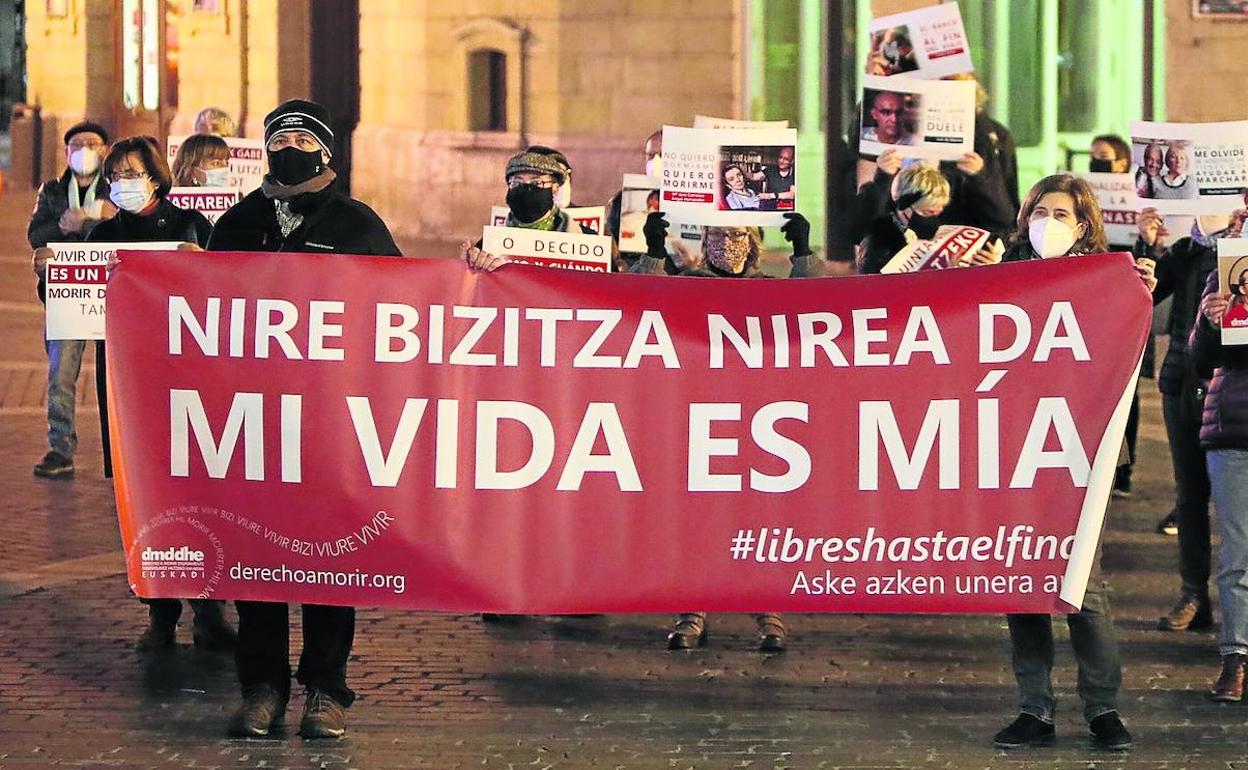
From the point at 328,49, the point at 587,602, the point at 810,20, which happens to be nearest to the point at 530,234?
the point at 587,602

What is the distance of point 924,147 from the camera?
1166 cm

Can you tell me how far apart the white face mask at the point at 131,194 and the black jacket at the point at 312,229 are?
165cm

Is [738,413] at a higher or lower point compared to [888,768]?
higher

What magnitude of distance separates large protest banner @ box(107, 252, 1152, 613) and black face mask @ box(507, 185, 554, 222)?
2189 mm

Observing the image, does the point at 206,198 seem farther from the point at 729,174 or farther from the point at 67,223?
the point at 729,174

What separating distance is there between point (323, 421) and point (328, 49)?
2030 cm

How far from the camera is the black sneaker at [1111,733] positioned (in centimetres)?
768

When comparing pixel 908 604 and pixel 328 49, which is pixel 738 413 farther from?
pixel 328 49

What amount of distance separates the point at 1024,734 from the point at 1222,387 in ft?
4.95

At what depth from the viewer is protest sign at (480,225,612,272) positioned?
9555 mm

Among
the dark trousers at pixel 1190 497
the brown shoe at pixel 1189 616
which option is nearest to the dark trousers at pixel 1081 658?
the brown shoe at pixel 1189 616

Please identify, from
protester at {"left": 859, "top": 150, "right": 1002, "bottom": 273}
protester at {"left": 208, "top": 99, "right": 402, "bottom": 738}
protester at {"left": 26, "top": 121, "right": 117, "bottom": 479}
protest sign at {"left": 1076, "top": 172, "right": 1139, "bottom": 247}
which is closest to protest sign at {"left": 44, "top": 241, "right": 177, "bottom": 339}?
protester at {"left": 26, "top": 121, "right": 117, "bottom": 479}

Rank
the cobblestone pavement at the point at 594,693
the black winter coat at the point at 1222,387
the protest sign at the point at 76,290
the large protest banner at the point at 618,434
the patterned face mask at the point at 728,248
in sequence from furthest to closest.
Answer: the protest sign at the point at 76,290, the patterned face mask at the point at 728,248, the black winter coat at the point at 1222,387, the cobblestone pavement at the point at 594,693, the large protest banner at the point at 618,434

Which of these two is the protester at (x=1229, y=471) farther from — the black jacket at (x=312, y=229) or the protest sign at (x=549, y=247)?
the black jacket at (x=312, y=229)
